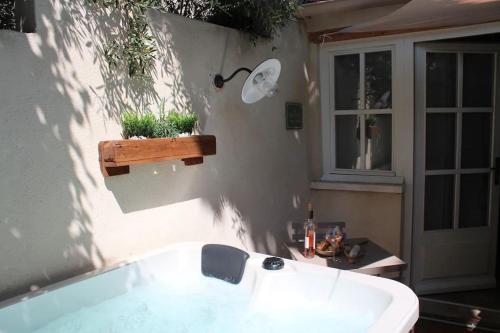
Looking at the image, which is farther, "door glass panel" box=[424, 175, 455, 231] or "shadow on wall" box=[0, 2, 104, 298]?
"door glass panel" box=[424, 175, 455, 231]

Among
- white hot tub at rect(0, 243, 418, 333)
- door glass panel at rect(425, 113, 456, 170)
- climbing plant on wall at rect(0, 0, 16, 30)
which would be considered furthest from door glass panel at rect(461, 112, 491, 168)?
climbing plant on wall at rect(0, 0, 16, 30)

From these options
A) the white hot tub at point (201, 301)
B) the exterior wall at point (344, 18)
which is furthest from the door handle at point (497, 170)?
the white hot tub at point (201, 301)

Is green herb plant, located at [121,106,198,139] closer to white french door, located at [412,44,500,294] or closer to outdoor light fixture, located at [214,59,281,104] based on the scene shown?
outdoor light fixture, located at [214,59,281,104]

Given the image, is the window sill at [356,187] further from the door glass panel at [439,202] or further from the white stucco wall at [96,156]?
the white stucco wall at [96,156]

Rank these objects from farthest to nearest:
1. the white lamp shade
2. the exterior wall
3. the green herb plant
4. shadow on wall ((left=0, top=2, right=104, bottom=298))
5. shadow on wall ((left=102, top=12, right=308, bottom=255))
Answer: the exterior wall
the white lamp shade
shadow on wall ((left=102, top=12, right=308, bottom=255))
the green herb plant
shadow on wall ((left=0, top=2, right=104, bottom=298))

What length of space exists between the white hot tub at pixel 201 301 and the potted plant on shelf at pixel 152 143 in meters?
0.70

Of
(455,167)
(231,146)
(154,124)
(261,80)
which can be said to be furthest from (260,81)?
(455,167)

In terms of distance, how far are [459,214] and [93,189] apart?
387 cm

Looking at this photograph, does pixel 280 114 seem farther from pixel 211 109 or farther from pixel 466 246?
pixel 466 246

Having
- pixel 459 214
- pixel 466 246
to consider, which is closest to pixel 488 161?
pixel 459 214

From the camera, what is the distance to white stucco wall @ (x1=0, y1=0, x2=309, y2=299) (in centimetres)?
226

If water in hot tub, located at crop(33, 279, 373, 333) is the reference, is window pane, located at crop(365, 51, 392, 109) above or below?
above

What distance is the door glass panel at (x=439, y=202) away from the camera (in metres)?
4.57

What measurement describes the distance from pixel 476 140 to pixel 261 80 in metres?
2.65
